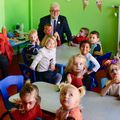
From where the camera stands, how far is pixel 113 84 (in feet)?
9.20

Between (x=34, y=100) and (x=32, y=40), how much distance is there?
1895 mm

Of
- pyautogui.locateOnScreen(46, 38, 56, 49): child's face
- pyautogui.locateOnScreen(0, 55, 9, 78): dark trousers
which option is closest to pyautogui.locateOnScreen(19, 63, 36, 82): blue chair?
pyautogui.locateOnScreen(46, 38, 56, 49): child's face

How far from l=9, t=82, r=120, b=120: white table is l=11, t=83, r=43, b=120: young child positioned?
160 mm

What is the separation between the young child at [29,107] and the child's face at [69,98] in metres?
0.27

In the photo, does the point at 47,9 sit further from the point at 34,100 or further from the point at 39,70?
the point at 34,100

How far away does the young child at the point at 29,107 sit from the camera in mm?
2389

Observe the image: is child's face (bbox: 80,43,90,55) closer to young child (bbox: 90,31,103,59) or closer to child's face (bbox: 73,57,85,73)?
young child (bbox: 90,31,103,59)

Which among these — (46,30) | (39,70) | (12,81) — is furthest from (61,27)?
(12,81)

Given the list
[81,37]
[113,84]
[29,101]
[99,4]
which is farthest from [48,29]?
[29,101]

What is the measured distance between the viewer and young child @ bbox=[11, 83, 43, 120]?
94.0 inches

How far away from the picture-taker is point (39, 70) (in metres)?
3.88

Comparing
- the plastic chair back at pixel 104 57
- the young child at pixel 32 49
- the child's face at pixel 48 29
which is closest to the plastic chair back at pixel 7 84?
the young child at pixel 32 49

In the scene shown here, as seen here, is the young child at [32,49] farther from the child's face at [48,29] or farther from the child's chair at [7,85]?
the child's chair at [7,85]

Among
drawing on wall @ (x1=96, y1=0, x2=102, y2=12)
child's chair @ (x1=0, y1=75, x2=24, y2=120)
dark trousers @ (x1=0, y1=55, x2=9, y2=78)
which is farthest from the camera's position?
drawing on wall @ (x1=96, y1=0, x2=102, y2=12)
